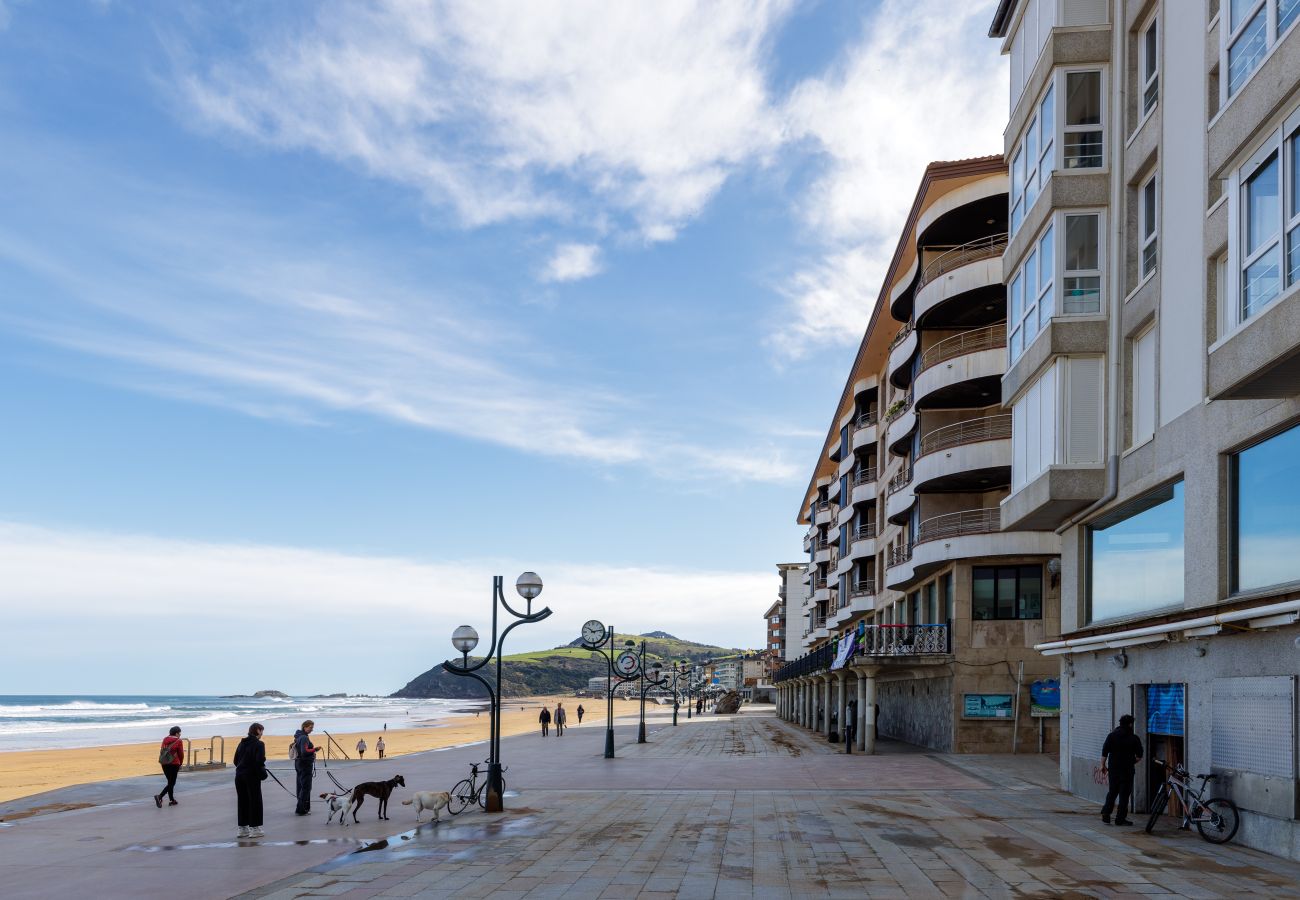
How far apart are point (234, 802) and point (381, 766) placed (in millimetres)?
8149

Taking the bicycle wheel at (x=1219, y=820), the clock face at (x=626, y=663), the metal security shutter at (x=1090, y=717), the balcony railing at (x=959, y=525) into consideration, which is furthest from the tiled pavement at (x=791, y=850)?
the clock face at (x=626, y=663)

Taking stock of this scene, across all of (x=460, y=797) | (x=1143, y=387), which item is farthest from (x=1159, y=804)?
(x=460, y=797)

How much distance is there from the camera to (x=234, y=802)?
68.9 feet

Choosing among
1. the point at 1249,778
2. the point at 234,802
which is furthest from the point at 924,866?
the point at 234,802

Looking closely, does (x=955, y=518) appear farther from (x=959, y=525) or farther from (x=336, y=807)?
(x=336, y=807)

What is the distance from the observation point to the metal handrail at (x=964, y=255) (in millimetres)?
33969

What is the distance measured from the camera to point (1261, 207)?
13.3m

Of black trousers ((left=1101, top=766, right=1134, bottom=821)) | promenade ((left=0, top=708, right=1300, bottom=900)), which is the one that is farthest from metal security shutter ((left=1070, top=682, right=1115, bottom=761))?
black trousers ((left=1101, top=766, right=1134, bottom=821))

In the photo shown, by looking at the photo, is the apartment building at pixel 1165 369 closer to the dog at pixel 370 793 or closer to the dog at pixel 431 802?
the dog at pixel 431 802

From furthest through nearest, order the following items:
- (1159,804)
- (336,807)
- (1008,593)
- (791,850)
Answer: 1. (1008,593)
2. (336,807)
3. (1159,804)
4. (791,850)

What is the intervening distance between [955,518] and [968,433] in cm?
282

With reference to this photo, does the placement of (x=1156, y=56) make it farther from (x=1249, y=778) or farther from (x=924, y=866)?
(x=924, y=866)

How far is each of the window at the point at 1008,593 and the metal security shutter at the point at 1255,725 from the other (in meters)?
18.8

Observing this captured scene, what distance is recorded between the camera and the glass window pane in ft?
42.4
